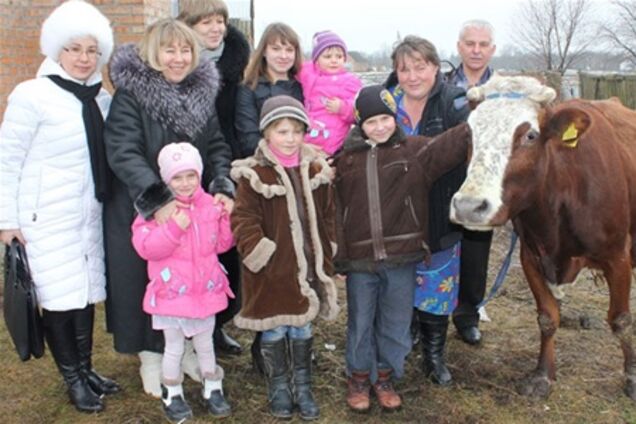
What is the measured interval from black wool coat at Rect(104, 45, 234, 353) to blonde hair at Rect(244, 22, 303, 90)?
28 centimetres

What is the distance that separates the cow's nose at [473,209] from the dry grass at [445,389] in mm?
1267

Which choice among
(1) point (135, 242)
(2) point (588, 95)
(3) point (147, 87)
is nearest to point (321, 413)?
(1) point (135, 242)

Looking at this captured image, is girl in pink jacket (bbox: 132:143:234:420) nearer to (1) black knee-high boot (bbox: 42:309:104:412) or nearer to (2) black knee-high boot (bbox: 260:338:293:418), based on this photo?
(2) black knee-high boot (bbox: 260:338:293:418)

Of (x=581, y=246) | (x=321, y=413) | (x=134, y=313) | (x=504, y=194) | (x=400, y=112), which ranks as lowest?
(x=321, y=413)

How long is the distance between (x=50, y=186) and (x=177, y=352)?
111 cm

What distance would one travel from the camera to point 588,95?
17.9 m

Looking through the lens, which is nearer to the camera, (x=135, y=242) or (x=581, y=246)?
(x=135, y=242)

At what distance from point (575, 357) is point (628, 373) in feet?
1.63

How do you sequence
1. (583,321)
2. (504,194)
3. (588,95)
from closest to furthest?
1. (504,194)
2. (583,321)
3. (588,95)

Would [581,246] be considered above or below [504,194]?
below

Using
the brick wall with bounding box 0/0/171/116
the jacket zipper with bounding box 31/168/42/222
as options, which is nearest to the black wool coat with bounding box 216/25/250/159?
the jacket zipper with bounding box 31/168/42/222

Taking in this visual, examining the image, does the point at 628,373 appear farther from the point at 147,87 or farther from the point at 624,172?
the point at 147,87

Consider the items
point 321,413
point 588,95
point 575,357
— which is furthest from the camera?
point 588,95

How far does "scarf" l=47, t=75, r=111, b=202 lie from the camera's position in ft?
11.5
